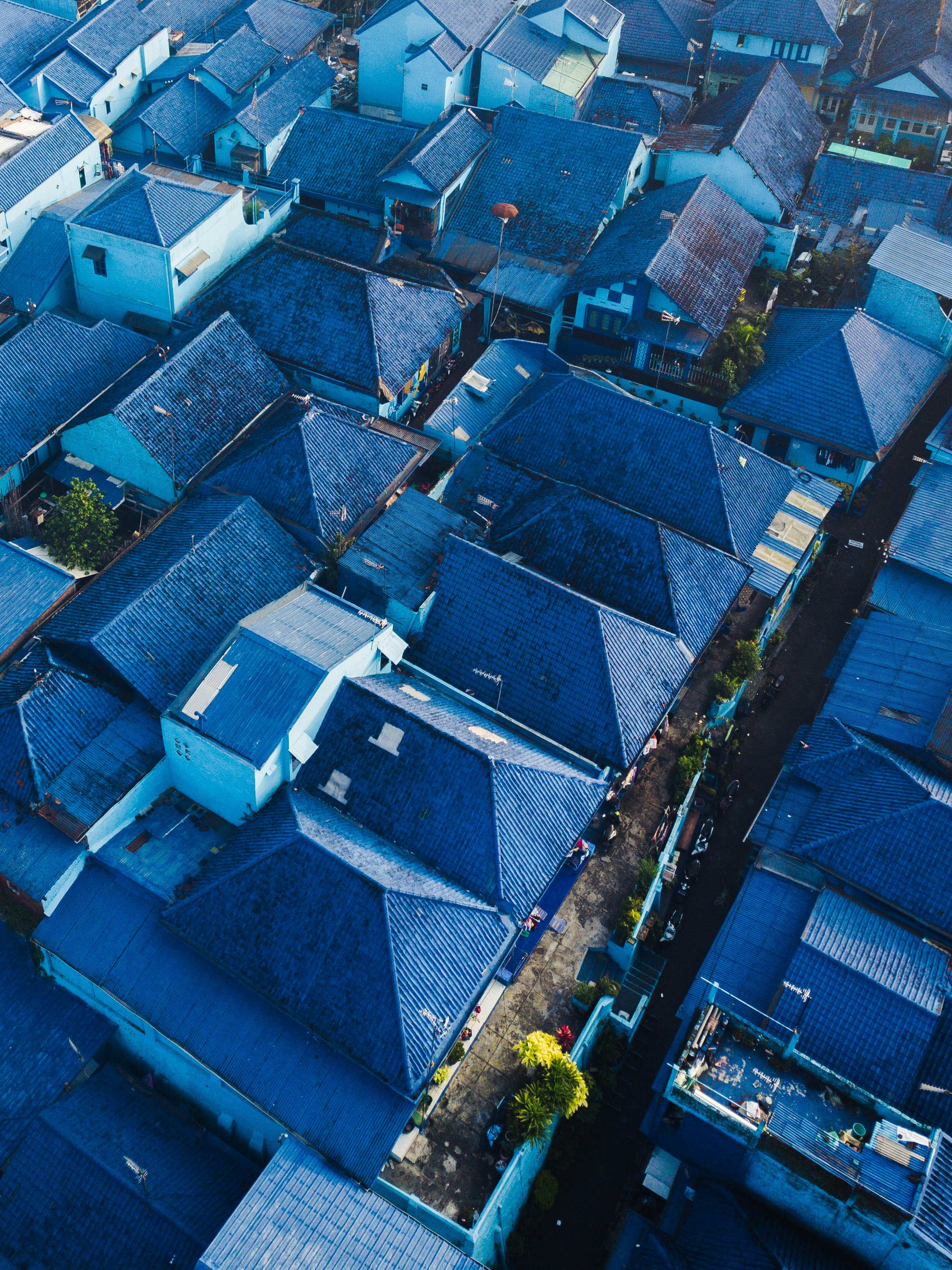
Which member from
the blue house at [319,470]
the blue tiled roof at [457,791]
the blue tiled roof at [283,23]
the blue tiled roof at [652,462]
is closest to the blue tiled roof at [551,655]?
the blue tiled roof at [457,791]

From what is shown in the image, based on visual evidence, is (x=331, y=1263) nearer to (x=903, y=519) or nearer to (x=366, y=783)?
(x=366, y=783)

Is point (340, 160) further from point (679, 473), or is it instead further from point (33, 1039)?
point (33, 1039)

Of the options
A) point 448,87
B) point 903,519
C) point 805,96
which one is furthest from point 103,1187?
point 805,96

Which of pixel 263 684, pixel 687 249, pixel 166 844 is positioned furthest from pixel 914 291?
pixel 166 844

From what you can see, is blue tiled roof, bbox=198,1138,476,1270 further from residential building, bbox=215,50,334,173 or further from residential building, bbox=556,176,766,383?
residential building, bbox=215,50,334,173

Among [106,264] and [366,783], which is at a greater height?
[106,264]
